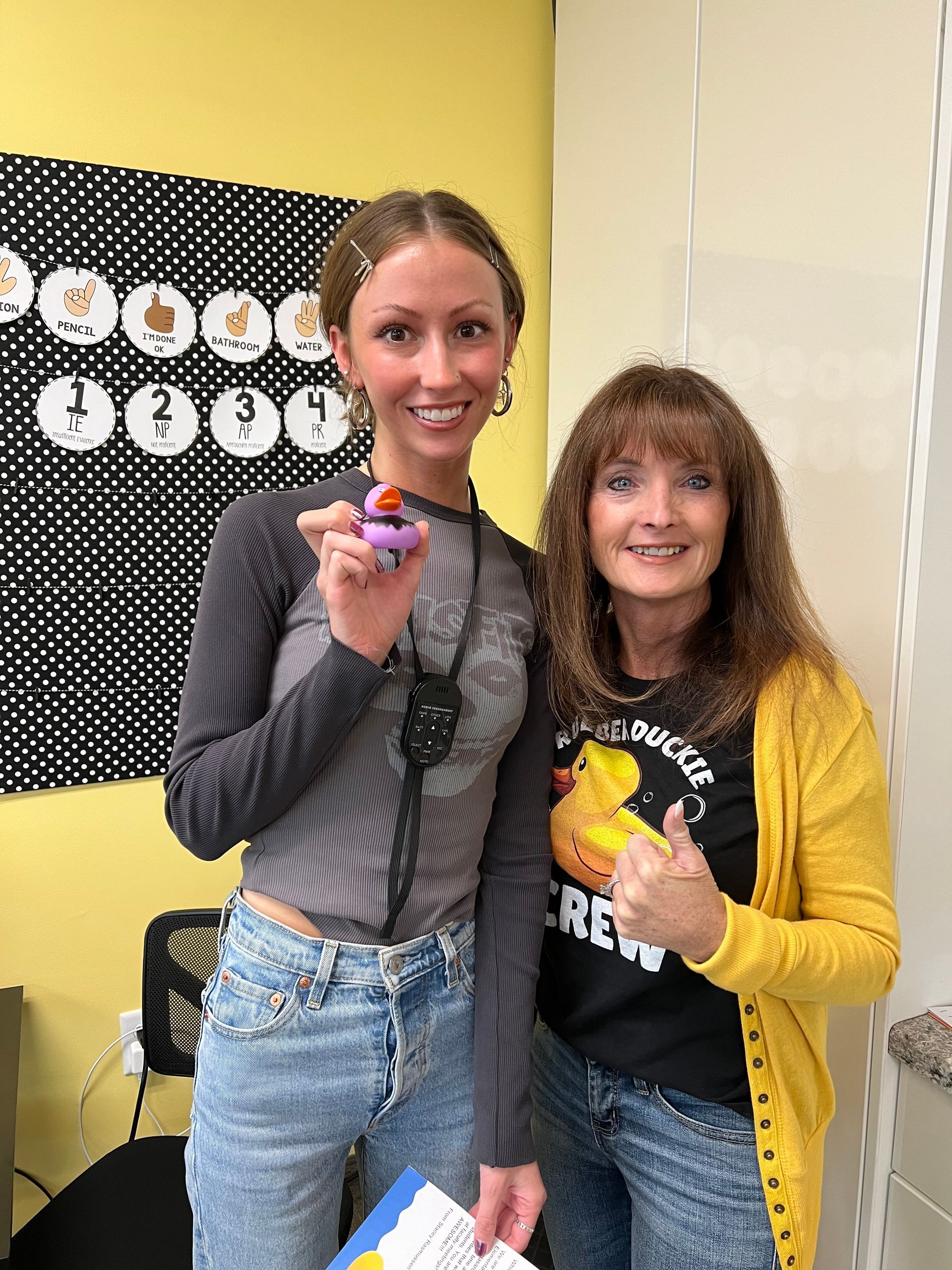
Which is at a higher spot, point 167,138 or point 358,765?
point 167,138

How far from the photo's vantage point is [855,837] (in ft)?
3.19

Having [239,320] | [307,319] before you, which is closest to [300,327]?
[307,319]

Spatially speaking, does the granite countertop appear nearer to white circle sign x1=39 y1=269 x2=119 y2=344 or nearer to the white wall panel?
the white wall panel

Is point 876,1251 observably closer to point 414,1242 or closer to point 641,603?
point 414,1242

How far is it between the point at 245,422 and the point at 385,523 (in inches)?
54.5

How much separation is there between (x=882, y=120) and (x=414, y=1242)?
1.48m

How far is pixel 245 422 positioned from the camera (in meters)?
2.05

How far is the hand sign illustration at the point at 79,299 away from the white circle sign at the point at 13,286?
0.07 metres

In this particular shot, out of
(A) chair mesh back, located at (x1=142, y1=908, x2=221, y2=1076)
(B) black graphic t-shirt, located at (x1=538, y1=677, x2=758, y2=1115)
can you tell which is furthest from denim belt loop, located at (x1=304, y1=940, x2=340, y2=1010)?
(A) chair mesh back, located at (x1=142, y1=908, x2=221, y2=1076)

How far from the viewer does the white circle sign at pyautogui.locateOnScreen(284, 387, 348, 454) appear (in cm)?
210

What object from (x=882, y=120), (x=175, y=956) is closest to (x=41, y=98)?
(x=882, y=120)

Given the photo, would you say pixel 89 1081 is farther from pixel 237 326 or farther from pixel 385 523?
pixel 385 523

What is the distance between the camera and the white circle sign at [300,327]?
2.07 meters

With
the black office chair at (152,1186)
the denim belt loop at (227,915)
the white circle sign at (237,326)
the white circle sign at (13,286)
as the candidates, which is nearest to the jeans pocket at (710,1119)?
the denim belt loop at (227,915)
